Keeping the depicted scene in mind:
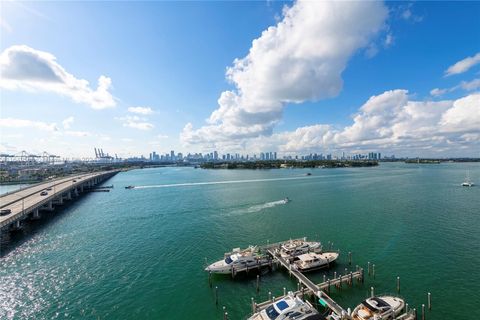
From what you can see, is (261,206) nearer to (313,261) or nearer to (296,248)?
(296,248)

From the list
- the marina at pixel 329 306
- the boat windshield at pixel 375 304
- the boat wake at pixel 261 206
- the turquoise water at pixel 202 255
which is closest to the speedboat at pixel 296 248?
the turquoise water at pixel 202 255

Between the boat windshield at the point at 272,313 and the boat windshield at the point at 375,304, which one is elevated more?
the boat windshield at the point at 375,304

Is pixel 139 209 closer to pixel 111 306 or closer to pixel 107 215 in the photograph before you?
pixel 107 215

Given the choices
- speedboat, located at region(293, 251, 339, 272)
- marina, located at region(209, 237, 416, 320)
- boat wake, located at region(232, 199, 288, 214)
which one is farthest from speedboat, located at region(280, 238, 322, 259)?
boat wake, located at region(232, 199, 288, 214)

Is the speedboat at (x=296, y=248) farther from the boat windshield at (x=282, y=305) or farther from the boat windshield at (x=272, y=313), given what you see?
the boat windshield at (x=272, y=313)

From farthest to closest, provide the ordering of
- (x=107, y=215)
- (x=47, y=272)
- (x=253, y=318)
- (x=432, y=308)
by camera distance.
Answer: (x=107, y=215), (x=47, y=272), (x=432, y=308), (x=253, y=318)

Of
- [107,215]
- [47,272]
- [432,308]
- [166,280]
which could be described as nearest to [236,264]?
[166,280]

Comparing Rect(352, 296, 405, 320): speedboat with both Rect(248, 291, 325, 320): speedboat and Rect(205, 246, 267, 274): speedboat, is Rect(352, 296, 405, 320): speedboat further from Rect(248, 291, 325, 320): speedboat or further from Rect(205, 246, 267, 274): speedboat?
Rect(205, 246, 267, 274): speedboat
